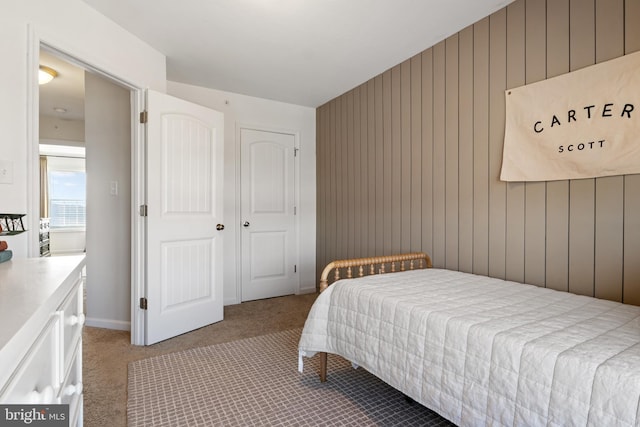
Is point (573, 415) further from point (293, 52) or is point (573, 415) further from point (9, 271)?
point (293, 52)

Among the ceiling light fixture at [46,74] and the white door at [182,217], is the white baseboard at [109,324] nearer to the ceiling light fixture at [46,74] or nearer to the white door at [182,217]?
the white door at [182,217]

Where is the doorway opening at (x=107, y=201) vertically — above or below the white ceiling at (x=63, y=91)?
below

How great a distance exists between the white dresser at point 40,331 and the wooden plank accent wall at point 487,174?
233 centimetres

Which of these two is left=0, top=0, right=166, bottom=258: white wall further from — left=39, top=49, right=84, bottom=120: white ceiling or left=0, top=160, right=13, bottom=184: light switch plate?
left=39, top=49, right=84, bottom=120: white ceiling

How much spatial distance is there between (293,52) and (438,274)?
213 cm

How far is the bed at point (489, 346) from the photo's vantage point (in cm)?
97

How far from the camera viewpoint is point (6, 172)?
5.33 feet

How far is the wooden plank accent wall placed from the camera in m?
1.76

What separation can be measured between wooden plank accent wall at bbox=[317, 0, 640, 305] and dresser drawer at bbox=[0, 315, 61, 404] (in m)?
2.35

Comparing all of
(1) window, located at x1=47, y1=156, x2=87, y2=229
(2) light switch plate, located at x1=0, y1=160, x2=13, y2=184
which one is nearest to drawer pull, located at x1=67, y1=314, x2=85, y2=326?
(2) light switch plate, located at x1=0, y1=160, x2=13, y2=184

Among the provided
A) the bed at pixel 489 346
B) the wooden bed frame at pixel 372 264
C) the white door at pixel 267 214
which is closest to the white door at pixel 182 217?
the white door at pixel 267 214

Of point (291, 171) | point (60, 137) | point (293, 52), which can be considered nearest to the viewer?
point (293, 52)

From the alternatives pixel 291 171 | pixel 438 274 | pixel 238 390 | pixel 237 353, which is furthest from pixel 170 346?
pixel 291 171

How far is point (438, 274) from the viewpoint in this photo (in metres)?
2.25
